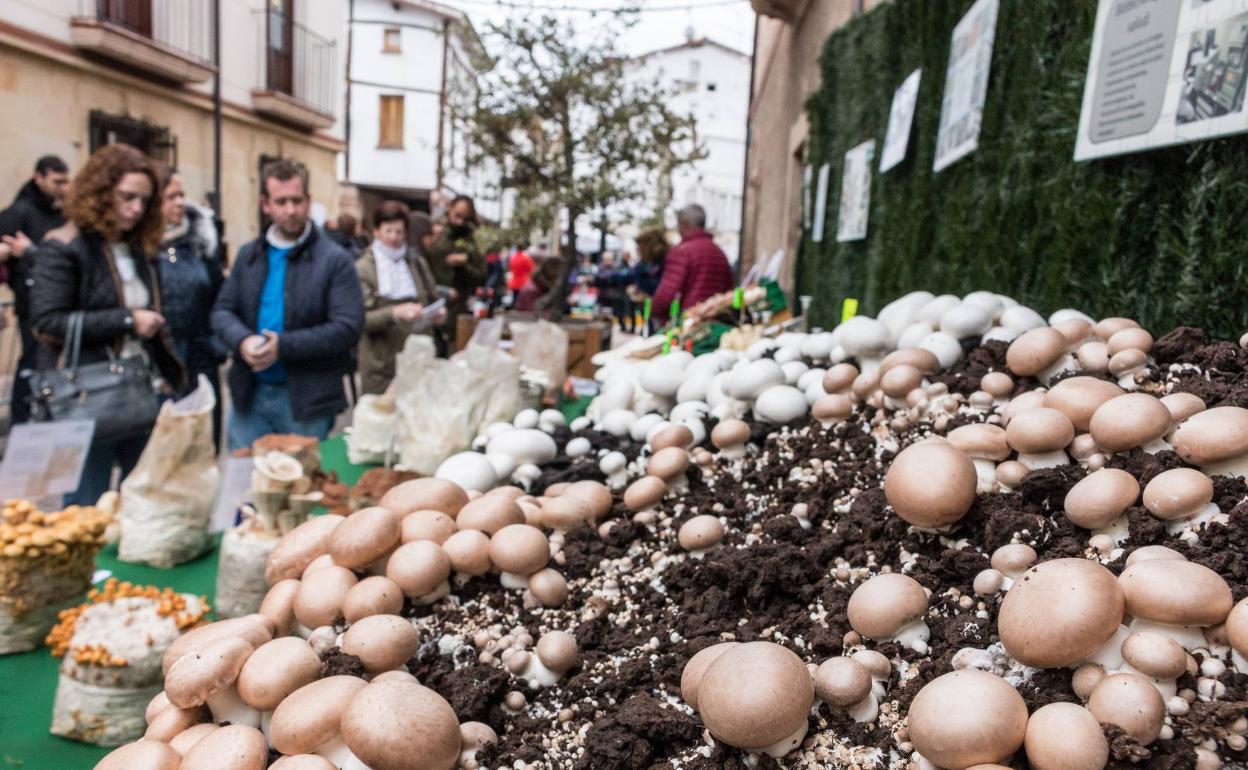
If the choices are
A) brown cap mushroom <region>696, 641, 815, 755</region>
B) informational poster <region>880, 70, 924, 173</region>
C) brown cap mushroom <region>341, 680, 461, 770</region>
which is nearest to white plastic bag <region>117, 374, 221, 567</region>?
brown cap mushroom <region>341, 680, 461, 770</region>

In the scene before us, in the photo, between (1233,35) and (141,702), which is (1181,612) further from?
(141,702)

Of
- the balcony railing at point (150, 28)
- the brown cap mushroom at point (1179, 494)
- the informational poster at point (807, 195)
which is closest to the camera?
the brown cap mushroom at point (1179, 494)

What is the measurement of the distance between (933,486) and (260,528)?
1.64 m

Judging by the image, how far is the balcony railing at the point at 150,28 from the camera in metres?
9.95

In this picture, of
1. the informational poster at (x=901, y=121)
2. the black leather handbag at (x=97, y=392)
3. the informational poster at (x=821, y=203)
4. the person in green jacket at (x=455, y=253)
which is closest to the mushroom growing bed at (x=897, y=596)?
the black leather handbag at (x=97, y=392)

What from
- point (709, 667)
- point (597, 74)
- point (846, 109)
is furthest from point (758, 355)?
point (597, 74)

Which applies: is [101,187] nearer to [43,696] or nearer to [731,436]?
[43,696]

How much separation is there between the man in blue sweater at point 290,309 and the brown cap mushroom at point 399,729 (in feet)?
8.28

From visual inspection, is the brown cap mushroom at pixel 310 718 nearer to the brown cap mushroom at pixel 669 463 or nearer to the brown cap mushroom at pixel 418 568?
the brown cap mushroom at pixel 418 568

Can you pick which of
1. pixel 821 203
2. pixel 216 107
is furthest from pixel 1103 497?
pixel 216 107

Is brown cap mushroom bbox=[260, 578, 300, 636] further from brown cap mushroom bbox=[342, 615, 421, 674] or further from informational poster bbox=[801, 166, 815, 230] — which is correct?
informational poster bbox=[801, 166, 815, 230]

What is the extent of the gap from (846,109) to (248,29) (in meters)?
11.9

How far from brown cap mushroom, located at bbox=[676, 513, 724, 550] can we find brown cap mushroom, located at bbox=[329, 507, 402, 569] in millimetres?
515

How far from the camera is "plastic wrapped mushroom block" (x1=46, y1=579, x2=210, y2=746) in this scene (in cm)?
155
